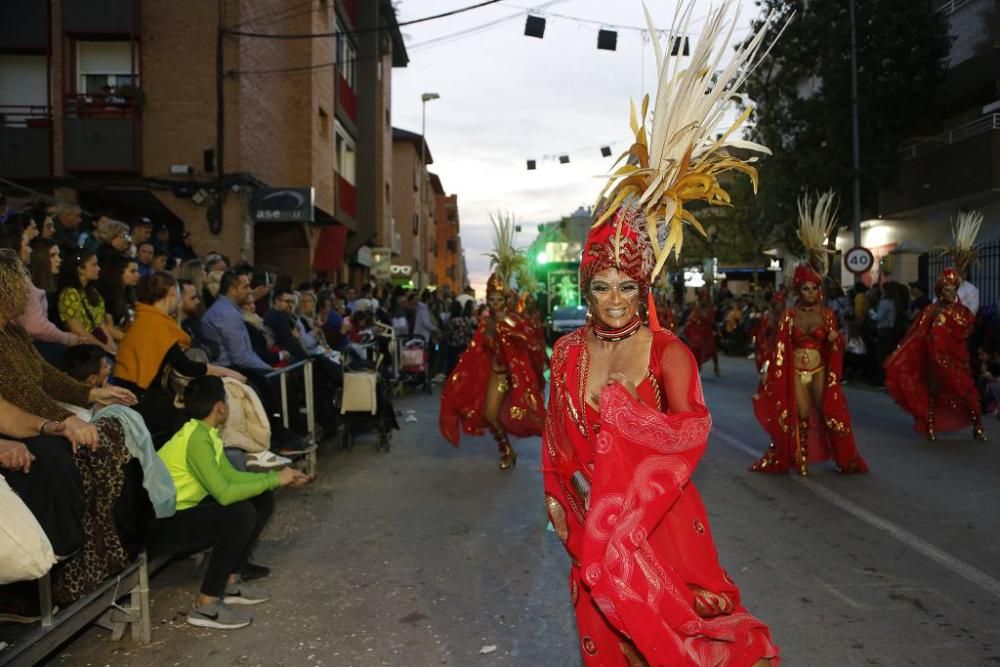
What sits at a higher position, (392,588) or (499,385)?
(499,385)

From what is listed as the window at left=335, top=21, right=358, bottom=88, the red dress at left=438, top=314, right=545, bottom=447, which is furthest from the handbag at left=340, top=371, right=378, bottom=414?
the window at left=335, top=21, right=358, bottom=88

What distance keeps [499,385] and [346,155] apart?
22.9 m

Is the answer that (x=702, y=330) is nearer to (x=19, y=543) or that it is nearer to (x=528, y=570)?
(x=528, y=570)

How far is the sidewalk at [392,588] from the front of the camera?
4328 mm

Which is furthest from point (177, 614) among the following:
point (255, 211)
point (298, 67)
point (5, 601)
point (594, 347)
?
point (298, 67)

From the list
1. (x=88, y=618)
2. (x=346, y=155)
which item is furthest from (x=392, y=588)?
(x=346, y=155)

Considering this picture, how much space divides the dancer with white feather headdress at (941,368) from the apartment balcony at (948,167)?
11.6m

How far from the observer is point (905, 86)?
23.9 meters

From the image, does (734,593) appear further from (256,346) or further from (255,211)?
(255,211)

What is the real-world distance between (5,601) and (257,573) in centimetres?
181

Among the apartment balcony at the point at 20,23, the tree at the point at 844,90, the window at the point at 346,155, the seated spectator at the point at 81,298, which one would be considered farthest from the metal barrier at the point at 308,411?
the window at the point at 346,155

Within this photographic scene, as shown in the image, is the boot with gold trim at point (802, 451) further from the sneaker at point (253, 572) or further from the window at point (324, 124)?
the window at point (324, 124)

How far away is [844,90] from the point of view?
81.0 ft

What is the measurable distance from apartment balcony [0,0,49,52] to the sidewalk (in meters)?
14.0
